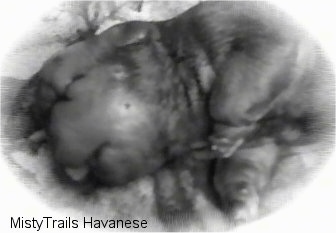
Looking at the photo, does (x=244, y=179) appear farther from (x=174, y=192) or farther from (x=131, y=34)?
(x=131, y=34)

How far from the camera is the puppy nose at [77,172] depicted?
2.28ft

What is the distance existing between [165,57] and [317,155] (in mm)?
278

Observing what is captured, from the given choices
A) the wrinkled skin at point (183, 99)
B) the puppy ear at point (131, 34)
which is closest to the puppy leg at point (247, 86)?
the wrinkled skin at point (183, 99)

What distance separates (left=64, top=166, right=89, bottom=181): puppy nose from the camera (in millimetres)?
695

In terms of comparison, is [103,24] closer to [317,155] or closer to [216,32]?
[216,32]

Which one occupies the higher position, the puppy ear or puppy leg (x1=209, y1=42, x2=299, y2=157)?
the puppy ear

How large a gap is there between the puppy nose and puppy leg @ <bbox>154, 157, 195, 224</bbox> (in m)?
0.10

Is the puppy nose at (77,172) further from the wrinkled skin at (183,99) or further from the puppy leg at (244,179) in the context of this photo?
the puppy leg at (244,179)

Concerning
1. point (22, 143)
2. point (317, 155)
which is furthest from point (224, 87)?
Result: point (22, 143)

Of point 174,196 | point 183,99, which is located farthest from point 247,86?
point 174,196

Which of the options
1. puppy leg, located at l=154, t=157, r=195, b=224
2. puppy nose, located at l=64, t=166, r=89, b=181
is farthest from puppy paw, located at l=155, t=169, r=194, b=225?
puppy nose, located at l=64, t=166, r=89, b=181

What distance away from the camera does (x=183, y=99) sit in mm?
701

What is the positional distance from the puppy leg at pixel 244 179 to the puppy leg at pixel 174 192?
4 centimetres

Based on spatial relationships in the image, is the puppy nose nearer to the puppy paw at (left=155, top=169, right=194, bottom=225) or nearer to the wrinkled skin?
the wrinkled skin
